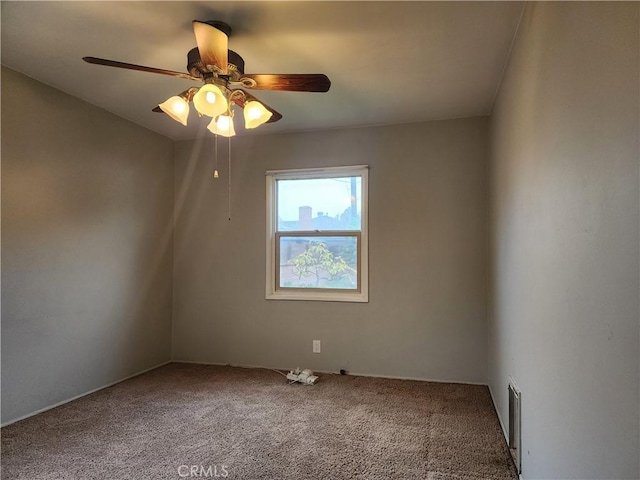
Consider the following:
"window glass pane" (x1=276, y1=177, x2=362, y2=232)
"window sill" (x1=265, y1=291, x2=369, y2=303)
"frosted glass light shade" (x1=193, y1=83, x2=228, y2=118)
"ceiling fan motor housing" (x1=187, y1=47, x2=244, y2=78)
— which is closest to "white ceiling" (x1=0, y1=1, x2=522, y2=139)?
"ceiling fan motor housing" (x1=187, y1=47, x2=244, y2=78)

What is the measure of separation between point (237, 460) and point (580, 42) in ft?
7.91

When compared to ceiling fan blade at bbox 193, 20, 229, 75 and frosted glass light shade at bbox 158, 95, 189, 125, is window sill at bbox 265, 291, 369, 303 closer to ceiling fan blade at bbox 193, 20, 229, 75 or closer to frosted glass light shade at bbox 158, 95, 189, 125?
frosted glass light shade at bbox 158, 95, 189, 125

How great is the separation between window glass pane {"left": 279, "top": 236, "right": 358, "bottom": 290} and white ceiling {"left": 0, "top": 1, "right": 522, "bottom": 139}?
1.30m

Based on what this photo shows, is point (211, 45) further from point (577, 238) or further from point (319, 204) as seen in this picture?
point (319, 204)

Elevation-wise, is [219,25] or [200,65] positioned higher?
[219,25]

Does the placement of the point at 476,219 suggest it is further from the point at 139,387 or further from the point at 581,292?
the point at 139,387

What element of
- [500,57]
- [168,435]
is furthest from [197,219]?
[500,57]

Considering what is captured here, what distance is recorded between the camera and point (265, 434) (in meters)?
2.48

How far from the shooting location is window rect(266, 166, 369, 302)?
3.77 meters

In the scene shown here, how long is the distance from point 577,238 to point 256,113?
169 centimetres

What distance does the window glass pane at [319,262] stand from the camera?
12.4ft

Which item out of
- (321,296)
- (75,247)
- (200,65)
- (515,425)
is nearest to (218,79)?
(200,65)

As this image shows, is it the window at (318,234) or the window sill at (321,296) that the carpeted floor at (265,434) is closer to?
the window sill at (321,296)

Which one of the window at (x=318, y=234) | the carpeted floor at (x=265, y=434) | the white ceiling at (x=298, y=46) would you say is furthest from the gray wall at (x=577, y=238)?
the window at (x=318, y=234)
